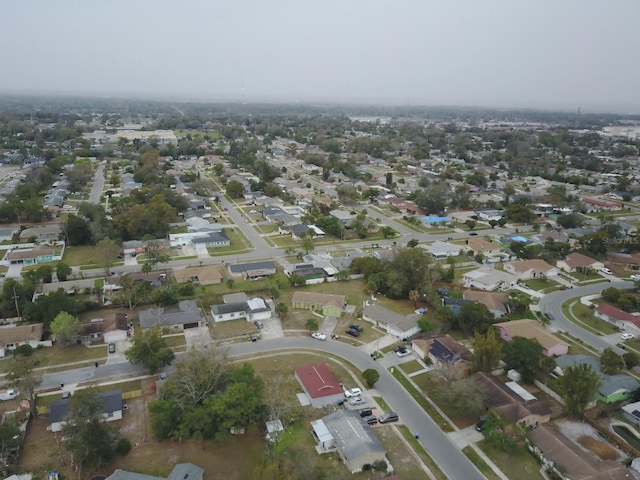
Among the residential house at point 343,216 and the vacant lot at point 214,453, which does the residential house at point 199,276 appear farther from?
the residential house at point 343,216

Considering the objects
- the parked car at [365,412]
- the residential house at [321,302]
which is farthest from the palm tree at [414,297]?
the parked car at [365,412]

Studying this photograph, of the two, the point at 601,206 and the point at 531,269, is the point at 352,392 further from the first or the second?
the point at 601,206

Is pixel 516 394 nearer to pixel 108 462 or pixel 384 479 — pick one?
pixel 384 479

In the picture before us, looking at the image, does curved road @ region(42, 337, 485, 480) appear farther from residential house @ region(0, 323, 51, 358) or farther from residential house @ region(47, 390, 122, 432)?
residential house @ region(0, 323, 51, 358)

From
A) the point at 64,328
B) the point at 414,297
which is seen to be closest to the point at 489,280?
the point at 414,297

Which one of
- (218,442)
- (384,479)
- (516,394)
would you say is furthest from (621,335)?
(218,442)

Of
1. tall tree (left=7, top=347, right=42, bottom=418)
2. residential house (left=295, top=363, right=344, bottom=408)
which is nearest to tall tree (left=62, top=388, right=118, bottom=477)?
tall tree (left=7, top=347, right=42, bottom=418)
